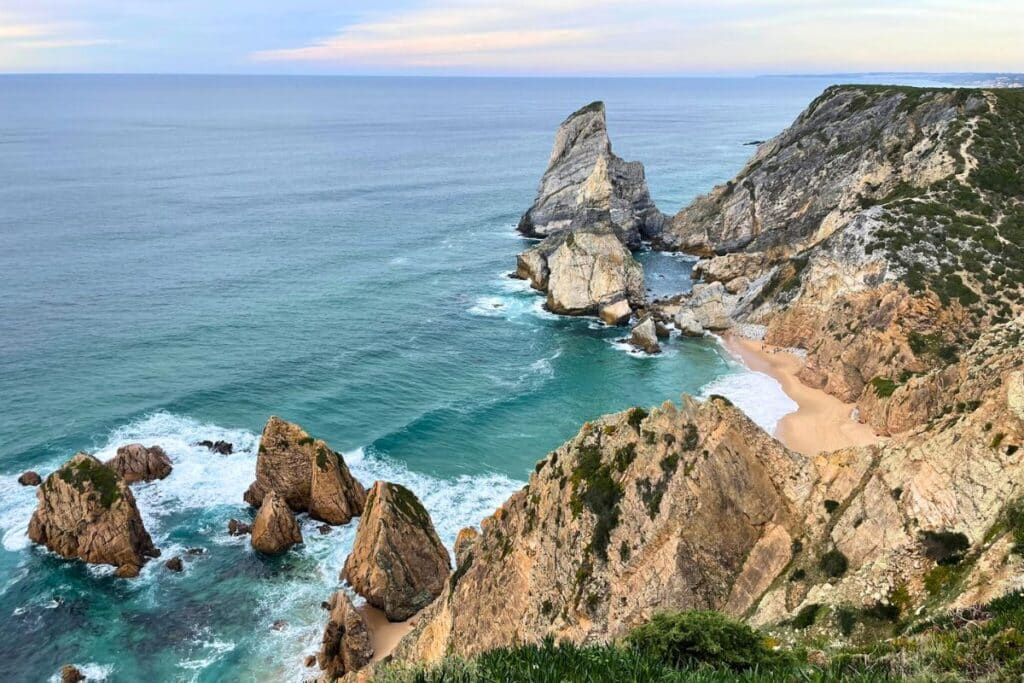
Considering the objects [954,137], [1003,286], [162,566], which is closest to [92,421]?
[162,566]

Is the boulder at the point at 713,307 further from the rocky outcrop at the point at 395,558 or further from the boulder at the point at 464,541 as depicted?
the rocky outcrop at the point at 395,558

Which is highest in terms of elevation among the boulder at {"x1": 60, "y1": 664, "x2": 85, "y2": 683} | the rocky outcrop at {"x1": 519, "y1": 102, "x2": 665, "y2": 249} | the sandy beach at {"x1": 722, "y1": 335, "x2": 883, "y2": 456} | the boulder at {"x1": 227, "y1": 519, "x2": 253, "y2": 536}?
the rocky outcrop at {"x1": 519, "y1": 102, "x2": 665, "y2": 249}

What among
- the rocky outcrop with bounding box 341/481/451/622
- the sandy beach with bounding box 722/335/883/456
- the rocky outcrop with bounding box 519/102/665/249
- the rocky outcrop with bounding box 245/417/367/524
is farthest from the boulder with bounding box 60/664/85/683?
the rocky outcrop with bounding box 519/102/665/249

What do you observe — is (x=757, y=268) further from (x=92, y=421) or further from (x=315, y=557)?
(x=92, y=421)

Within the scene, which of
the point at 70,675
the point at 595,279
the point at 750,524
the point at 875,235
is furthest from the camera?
the point at 595,279

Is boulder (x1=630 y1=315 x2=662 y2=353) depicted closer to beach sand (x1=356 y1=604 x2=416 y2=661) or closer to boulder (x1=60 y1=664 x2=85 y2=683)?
beach sand (x1=356 y1=604 x2=416 y2=661)

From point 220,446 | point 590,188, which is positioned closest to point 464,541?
point 220,446

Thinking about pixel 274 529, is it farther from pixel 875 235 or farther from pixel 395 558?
pixel 875 235
